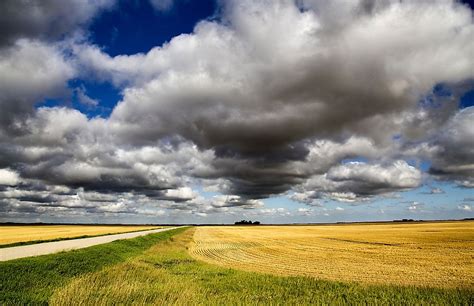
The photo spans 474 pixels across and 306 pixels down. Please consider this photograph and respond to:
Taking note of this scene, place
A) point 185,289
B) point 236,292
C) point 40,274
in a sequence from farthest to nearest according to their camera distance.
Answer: point 40,274 < point 236,292 < point 185,289

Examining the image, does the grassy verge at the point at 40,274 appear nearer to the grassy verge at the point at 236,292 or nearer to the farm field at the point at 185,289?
the farm field at the point at 185,289

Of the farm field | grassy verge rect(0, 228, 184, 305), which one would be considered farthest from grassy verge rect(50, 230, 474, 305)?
grassy verge rect(0, 228, 184, 305)

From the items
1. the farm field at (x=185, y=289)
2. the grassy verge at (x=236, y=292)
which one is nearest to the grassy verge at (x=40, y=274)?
the farm field at (x=185, y=289)

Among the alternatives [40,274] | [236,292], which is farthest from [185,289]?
[40,274]

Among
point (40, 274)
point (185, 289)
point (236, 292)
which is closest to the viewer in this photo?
point (185, 289)


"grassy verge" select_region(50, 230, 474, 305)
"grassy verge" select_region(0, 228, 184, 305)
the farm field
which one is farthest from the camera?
"grassy verge" select_region(0, 228, 184, 305)

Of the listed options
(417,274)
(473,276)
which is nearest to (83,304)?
(417,274)

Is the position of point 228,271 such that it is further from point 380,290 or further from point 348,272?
point 380,290

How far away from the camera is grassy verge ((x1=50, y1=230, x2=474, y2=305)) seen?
14.0 meters

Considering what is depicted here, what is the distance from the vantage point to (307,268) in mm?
25328

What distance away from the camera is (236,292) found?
16312 millimetres

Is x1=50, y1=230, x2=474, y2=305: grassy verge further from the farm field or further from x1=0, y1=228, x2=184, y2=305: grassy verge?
x1=0, y1=228, x2=184, y2=305: grassy verge

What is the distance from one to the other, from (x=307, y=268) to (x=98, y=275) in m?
13.8

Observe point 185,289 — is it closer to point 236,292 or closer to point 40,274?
point 236,292
